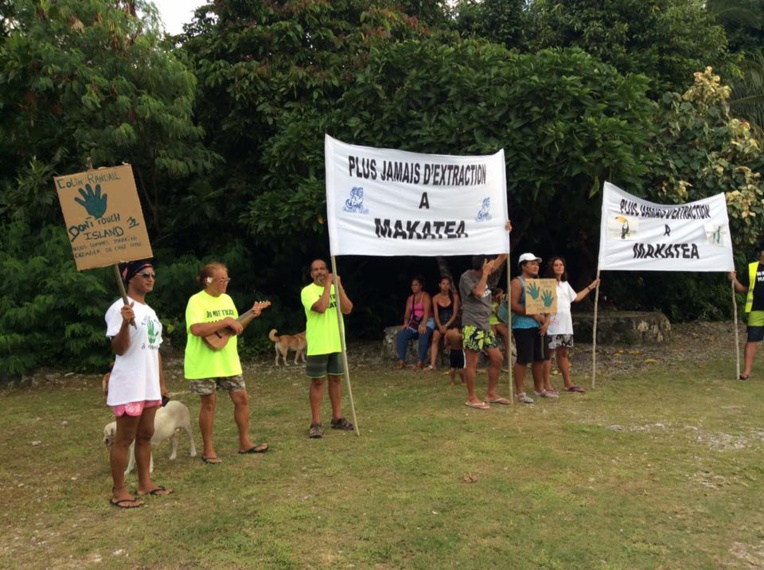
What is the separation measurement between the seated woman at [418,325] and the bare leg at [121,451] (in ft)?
20.6

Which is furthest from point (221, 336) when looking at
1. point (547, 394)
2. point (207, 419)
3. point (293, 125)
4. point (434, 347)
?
point (293, 125)

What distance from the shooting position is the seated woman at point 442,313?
33.5ft

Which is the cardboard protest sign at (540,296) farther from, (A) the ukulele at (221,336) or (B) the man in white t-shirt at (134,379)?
(B) the man in white t-shirt at (134,379)

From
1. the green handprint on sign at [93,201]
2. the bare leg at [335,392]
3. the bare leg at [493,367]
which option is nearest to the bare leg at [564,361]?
the bare leg at [493,367]

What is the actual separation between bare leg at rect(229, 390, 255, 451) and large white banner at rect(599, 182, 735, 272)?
5104 millimetres

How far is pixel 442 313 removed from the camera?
1037cm

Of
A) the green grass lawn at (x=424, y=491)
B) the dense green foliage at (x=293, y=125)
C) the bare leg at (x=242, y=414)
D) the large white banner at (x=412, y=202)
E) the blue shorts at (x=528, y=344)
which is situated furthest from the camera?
the dense green foliage at (x=293, y=125)

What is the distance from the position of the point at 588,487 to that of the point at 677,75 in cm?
1209

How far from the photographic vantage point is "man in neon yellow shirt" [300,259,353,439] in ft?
20.3

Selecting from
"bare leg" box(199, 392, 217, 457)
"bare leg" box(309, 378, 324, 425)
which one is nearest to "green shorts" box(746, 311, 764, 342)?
"bare leg" box(309, 378, 324, 425)

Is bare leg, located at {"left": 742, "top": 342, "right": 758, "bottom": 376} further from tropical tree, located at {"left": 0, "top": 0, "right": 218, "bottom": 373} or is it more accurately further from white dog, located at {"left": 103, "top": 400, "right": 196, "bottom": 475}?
tropical tree, located at {"left": 0, "top": 0, "right": 218, "bottom": 373}

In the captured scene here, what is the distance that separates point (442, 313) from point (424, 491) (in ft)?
19.1

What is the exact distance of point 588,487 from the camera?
4.74 metres

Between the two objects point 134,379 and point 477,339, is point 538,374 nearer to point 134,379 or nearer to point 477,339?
point 477,339
